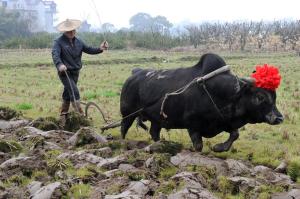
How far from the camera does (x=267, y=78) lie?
23.1 feet

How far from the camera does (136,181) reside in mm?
6117

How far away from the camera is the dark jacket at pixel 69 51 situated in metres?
9.89

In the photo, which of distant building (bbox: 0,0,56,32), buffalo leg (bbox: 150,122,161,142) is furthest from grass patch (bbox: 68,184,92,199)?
distant building (bbox: 0,0,56,32)

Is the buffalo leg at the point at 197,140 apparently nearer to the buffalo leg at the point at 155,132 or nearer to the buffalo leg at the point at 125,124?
the buffalo leg at the point at 155,132

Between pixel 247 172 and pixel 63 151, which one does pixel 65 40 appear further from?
pixel 247 172

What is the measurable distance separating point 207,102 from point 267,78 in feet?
2.91

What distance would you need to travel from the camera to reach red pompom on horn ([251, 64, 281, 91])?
23.1 ft

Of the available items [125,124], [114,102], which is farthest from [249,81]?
[114,102]

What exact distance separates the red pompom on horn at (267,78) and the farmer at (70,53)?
3.51m

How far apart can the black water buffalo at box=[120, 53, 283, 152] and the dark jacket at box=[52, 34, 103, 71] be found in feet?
6.97

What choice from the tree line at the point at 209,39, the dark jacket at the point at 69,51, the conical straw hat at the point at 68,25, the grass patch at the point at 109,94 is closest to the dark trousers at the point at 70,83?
the dark jacket at the point at 69,51

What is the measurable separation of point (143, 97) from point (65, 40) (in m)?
2.41

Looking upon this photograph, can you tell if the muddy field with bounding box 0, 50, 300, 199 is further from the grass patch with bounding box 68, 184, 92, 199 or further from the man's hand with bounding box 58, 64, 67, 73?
the man's hand with bounding box 58, 64, 67, 73

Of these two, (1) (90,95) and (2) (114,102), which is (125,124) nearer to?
(2) (114,102)
